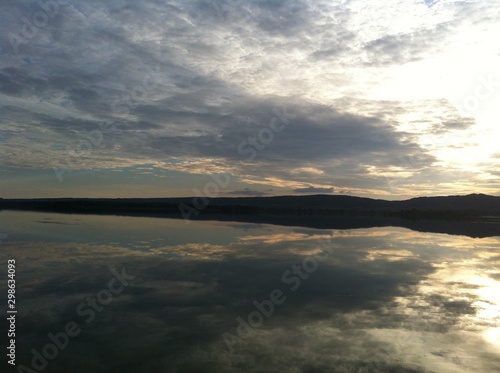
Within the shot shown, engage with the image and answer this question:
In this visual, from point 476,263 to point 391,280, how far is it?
8.89 metres

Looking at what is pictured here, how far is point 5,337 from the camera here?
30.2ft

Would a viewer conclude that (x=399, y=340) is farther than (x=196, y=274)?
No

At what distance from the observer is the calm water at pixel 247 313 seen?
8.64 metres

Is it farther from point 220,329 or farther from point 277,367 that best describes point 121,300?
point 277,367

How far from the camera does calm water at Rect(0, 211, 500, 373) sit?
8641mm

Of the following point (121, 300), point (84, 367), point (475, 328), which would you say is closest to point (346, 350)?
point (475, 328)

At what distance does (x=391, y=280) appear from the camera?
57.5ft

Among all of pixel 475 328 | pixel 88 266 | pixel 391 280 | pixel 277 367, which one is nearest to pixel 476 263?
pixel 391 280

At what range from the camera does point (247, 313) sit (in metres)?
11.9

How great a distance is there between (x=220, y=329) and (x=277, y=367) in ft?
8.42

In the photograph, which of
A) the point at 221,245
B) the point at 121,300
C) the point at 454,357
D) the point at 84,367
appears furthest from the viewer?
the point at 221,245

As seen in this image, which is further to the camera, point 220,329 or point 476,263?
point 476,263

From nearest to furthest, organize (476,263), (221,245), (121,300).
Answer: (121,300), (476,263), (221,245)

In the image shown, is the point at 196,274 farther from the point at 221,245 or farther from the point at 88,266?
the point at 221,245
